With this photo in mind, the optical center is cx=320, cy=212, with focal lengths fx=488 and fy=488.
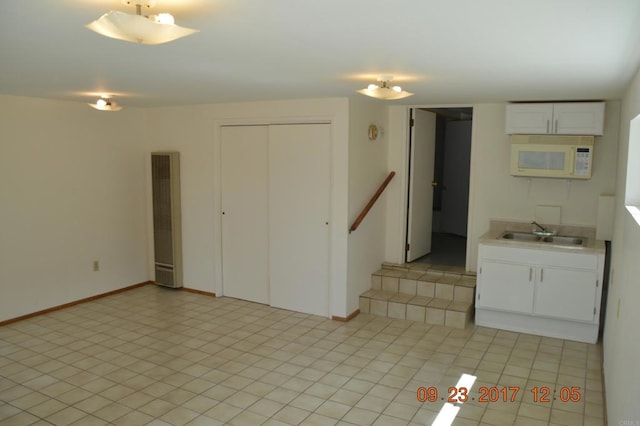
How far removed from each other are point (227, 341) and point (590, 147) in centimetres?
371

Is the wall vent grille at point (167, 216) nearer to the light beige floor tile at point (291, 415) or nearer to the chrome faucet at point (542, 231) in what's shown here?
the light beige floor tile at point (291, 415)

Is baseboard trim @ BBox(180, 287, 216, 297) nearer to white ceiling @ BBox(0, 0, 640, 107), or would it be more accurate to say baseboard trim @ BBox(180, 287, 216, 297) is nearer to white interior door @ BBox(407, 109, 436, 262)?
white interior door @ BBox(407, 109, 436, 262)

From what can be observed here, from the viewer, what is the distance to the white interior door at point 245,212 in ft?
17.1

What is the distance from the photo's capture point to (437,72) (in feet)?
10.1

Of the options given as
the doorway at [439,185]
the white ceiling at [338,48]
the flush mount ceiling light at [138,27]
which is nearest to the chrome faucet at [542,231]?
the doorway at [439,185]

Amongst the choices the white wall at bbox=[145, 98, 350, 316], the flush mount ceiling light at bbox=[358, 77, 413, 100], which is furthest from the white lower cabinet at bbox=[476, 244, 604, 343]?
Result: the flush mount ceiling light at bbox=[358, 77, 413, 100]

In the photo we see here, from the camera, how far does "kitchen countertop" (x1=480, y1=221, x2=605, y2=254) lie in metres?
4.24

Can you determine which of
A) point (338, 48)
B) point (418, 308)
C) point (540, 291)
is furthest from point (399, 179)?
point (338, 48)

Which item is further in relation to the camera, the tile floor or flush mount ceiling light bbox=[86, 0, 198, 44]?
the tile floor

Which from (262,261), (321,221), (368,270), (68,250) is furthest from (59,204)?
(368,270)

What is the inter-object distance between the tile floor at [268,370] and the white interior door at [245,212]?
1.34 feet

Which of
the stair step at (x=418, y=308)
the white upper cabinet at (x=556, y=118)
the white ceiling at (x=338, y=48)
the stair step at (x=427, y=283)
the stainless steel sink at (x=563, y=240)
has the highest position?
the white ceiling at (x=338, y=48)

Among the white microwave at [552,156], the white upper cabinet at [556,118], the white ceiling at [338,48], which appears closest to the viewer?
the white ceiling at [338,48]

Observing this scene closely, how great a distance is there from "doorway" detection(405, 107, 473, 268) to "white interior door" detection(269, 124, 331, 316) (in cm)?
124
